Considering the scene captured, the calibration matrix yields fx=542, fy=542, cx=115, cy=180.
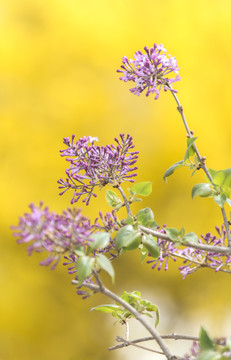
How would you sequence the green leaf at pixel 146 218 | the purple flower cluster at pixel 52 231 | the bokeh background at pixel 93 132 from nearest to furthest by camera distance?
the purple flower cluster at pixel 52 231
the green leaf at pixel 146 218
the bokeh background at pixel 93 132

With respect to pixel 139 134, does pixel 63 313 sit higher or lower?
lower

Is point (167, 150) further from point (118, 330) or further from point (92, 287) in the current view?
point (92, 287)

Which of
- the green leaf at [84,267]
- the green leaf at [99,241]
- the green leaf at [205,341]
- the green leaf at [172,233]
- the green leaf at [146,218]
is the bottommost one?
the green leaf at [205,341]

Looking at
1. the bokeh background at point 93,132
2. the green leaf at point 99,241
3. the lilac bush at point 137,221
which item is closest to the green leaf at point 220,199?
the lilac bush at point 137,221

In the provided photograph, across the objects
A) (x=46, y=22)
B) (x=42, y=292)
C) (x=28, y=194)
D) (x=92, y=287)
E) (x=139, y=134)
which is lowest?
(x=92, y=287)

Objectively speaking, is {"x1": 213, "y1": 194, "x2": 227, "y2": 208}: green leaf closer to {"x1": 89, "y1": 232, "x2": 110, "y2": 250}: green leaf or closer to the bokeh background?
{"x1": 89, "y1": 232, "x2": 110, "y2": 250}: green leaf

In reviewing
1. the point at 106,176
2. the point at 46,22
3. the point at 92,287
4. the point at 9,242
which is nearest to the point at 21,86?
the point at 46,22

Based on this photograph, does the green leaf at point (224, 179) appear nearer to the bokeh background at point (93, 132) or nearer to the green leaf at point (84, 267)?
the green leaf at point (84, 267)
